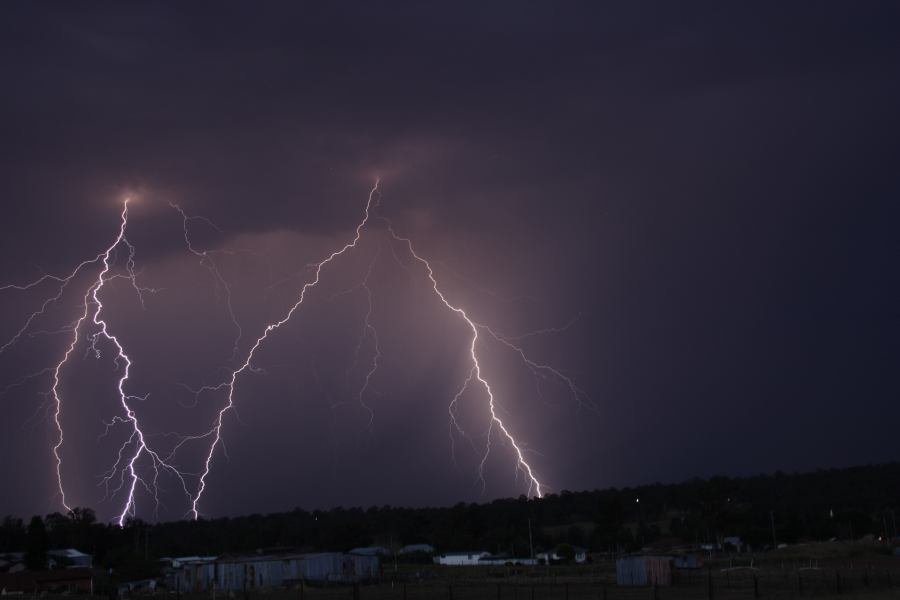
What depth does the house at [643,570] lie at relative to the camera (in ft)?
141

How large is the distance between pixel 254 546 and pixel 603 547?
33.5 meters

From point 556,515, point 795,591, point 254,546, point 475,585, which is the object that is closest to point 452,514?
point 254,546

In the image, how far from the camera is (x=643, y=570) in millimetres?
43906

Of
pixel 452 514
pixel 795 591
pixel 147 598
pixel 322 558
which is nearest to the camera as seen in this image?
pixel 795 591

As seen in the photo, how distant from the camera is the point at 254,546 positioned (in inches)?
3713

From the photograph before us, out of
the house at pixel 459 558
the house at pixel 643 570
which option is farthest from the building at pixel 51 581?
the house at pixel 459 558

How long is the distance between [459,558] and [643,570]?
3478cm

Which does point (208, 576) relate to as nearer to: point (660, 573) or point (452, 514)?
point (660, 573)

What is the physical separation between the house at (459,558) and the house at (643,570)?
31.3 m

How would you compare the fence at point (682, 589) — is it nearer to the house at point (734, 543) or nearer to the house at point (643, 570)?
the house at point (643, 570)

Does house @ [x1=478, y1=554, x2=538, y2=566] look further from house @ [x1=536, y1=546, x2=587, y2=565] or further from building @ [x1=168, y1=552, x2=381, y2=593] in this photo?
building @ [x1=168, y1=552, x2=381, y2=593]

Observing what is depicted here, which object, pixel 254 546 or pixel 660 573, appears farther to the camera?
pixel 254 546

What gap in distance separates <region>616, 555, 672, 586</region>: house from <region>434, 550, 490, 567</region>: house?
31.3 meters

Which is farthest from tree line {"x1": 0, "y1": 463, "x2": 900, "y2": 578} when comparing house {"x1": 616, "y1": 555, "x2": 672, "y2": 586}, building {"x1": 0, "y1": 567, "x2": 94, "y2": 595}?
house {"x1": 616, "y1": 555, "x2": 672, "y2": 586}
